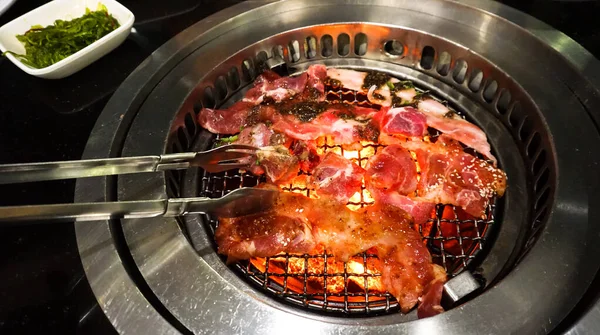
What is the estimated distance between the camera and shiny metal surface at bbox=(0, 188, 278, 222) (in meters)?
1.82

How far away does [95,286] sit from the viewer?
200 centimetres

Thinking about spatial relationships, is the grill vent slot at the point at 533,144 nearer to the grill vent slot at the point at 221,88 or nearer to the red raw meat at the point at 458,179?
the red raw meat at the point at 458,179

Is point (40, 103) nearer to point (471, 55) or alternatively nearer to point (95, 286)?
point (95, 286)

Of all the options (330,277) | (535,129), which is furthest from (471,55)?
(330,277)

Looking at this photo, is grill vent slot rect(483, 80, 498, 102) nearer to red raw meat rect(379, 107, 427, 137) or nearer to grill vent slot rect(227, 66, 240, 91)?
red raw meat rect(379, 107, 427, 137)

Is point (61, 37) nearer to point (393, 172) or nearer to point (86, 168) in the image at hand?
point (86, 168)

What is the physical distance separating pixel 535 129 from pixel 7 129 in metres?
3.26

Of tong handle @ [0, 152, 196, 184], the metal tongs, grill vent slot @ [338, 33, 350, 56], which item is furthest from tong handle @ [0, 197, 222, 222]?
grill vent slot @ [338, 33, 350, 56]

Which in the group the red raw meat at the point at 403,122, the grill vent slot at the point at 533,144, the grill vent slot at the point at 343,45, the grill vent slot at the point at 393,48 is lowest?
the red raw meat at the point at 403,122

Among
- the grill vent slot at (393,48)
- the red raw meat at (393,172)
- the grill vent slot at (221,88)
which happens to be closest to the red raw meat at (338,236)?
the red raw meat at (393,172)

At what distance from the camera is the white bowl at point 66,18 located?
2.89 m

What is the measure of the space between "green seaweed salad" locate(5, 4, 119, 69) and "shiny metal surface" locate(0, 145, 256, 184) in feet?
4.08

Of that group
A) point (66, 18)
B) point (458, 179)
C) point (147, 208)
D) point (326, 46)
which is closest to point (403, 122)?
point (458, 179)

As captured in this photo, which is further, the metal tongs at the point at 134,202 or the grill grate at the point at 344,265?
the grill grate at the point at 344,265
